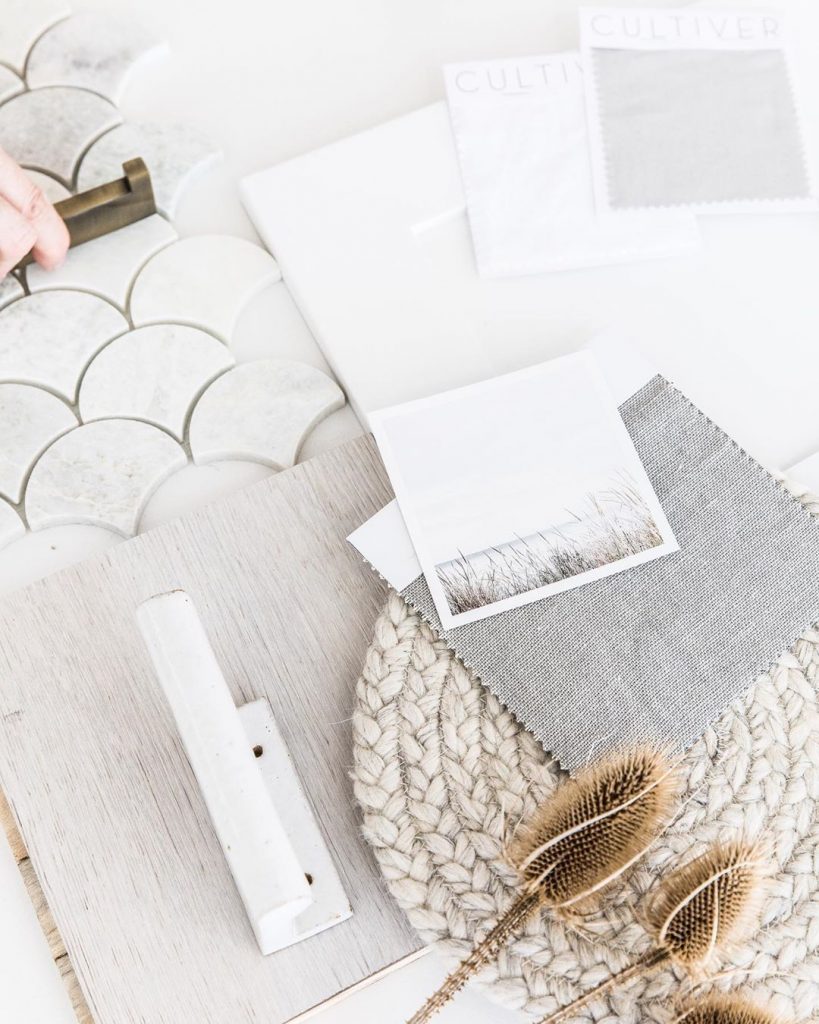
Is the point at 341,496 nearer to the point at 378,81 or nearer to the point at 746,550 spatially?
the point at 746,550

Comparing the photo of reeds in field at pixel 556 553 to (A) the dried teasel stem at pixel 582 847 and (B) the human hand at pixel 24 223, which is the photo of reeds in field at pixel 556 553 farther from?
(B) the human hand at pixel 24 223

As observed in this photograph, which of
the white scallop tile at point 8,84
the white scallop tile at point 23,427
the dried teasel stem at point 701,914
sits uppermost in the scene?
the white scallop tile at point 8,84

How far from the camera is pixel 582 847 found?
46 centimetres

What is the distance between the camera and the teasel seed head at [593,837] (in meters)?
0.46

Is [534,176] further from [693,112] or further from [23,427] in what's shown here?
[23,427]

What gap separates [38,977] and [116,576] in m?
0.25

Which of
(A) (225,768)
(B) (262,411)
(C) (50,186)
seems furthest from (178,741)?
(C) (50,186)

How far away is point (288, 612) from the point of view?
0.66 m

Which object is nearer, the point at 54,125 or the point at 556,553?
the point at 556,553

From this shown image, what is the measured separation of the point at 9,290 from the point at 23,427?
0.13 metres

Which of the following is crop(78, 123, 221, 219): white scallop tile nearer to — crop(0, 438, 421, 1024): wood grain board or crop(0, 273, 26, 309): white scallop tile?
crop(0, 273, 26, 309): white scallop tile

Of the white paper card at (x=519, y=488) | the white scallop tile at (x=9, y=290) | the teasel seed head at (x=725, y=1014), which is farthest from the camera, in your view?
the white scallop tile at (x=9, y=290)

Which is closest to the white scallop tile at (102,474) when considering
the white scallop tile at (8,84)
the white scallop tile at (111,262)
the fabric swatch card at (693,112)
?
the white scallop tile at (111,262)

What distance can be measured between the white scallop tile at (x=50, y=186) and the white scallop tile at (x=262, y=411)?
0.22 m
